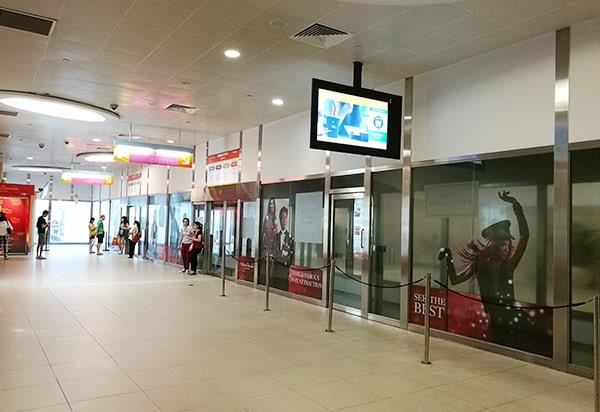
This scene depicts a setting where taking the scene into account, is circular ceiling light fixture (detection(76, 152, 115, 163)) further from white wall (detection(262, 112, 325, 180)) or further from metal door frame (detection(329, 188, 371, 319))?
metal door frame (detection(329, 188, 371, 319))

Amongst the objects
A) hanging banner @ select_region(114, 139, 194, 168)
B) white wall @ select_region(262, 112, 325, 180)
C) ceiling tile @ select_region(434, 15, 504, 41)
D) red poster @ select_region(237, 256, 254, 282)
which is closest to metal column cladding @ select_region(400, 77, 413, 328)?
ceiling tile @ select_region(434, 15, 504, 41)

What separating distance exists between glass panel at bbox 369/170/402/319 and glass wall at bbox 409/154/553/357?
14.6 inches

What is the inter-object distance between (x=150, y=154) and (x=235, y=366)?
7145mm

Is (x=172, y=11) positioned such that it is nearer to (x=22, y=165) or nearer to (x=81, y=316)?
(x=81, y=316)

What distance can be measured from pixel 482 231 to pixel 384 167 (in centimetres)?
187

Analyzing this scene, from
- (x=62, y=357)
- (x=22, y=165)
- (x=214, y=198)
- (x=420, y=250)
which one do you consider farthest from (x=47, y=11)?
(x=22, y=165)

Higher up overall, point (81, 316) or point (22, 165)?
point (22, 165)

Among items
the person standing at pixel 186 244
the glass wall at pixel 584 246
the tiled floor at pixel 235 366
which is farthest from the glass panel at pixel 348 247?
the person standing at pixel 186 244

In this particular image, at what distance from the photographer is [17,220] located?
17.3m

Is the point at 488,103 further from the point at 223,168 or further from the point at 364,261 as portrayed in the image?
the point at 223,168

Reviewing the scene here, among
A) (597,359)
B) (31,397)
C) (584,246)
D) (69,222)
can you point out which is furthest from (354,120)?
(69,222)

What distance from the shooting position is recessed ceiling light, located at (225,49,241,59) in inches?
237

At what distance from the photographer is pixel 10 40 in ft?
18.9

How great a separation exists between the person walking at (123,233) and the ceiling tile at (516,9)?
16270mm
